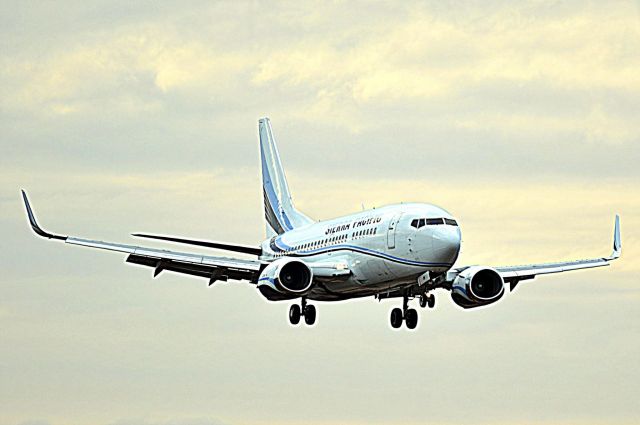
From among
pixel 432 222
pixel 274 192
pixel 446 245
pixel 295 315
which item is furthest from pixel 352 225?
pixel 274 192

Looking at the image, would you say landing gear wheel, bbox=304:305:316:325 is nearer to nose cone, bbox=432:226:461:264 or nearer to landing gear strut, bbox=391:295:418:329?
landing gear strut, bbox=391:295:418:329

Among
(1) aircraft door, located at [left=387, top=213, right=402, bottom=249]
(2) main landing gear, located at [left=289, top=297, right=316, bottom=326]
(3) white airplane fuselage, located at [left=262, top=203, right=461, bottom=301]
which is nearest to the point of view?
(3) white airplane fuselage, located at [left=262, top=203, right=461, bottom=301]

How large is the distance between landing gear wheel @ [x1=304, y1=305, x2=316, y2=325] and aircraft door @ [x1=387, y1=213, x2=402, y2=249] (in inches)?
359

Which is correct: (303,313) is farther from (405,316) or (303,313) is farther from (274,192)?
(274,192)

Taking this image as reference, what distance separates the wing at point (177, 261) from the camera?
74500 mm

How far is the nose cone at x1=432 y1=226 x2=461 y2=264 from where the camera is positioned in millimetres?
67250

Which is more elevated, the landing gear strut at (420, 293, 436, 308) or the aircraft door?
the aircraft door

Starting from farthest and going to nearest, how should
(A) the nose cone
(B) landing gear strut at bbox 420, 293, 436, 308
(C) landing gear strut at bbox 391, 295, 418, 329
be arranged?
(C) landing gear strut at bbox 391, 295, 418, 329
(B) landing gear strut at bbox 420, 293, 436, 308
(A) the nose cone

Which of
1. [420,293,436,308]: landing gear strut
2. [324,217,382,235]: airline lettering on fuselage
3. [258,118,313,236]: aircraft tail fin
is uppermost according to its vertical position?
[258,118,313,236]: aircraft tail fin

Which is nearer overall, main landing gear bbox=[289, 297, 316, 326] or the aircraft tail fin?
main landing gear bbox=[289, 297, 316, 326]

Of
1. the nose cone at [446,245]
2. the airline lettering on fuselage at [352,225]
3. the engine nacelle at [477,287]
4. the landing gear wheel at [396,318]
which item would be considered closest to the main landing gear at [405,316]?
the landing gear wheel at [396,318]

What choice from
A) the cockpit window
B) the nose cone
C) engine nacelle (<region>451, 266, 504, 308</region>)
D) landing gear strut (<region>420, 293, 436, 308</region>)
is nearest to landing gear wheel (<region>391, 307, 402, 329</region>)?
landing gear strut (<region>420, 293, 436, 308</region>)

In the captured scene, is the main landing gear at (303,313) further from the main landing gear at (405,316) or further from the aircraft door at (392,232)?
the aircraft door at (392,232)

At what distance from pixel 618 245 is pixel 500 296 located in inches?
336
